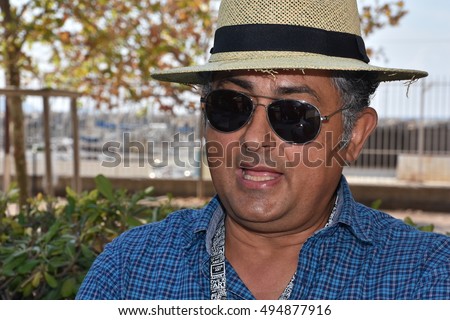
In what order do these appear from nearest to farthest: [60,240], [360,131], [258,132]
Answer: [258,132] < [360,131] < [60,240]

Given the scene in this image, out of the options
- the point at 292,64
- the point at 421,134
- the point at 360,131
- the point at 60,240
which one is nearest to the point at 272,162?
the point at 292,64

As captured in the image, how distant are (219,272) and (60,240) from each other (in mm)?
1146

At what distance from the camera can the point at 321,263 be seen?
2.02m

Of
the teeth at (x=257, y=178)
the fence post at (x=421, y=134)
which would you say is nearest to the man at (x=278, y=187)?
the teeth at (x=257, y=178)

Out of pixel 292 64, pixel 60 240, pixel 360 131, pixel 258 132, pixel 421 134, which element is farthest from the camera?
pixel 421 134

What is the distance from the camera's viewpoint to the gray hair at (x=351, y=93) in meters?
2.16

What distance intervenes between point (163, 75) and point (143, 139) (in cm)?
992

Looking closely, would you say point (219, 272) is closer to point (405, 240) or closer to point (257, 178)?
point (257, 178)

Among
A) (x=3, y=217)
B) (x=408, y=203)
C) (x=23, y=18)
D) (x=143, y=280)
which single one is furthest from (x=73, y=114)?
(x=408, y=203)

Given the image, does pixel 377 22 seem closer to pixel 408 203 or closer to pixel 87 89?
pixel 408 203

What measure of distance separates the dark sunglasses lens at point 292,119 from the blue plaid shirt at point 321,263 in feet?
0.90

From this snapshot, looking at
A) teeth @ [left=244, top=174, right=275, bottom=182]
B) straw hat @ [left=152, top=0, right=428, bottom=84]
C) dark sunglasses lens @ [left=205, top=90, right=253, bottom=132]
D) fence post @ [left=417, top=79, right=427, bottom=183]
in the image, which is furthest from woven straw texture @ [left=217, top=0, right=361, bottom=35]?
fence post @ [left=417, top=79, right=427, bottom=183]

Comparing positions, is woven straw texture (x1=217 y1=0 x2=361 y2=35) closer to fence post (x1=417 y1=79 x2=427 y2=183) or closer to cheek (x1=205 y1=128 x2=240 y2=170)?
cheek (x1=205 y1=128 x2=240 y2=170)

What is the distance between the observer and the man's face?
2.06 metres
